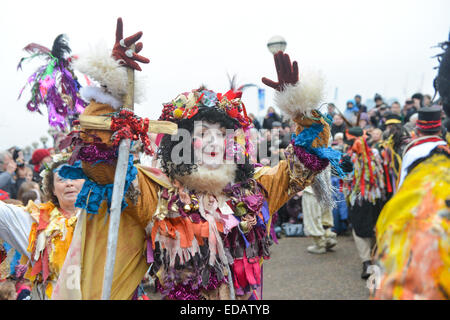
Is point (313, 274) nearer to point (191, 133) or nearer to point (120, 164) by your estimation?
point (191, 133)

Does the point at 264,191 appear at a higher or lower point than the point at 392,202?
lower

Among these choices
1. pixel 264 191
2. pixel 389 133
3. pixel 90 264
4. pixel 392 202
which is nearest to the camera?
pixel 392 202

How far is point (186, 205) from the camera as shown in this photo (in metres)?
2.35

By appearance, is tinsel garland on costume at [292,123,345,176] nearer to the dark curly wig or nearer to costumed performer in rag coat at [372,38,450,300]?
the dark curly wig

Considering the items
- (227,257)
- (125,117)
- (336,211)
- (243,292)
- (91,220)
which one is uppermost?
(125,117)

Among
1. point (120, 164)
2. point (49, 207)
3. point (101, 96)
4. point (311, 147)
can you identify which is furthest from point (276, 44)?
point (49, 207)

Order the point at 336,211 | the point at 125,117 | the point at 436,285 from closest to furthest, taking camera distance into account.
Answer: the point at 436,285 < the point at 125,117 < the point at 336,211

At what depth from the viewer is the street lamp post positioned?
2399 mm

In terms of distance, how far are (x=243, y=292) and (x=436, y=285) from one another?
57.1 inches

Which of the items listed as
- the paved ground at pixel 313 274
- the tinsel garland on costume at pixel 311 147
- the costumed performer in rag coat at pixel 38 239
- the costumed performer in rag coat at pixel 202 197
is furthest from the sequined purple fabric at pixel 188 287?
the paved ground at pixel 313 274

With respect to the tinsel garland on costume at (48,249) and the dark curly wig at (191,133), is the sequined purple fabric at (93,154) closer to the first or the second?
the dark curly wig at (191,133)

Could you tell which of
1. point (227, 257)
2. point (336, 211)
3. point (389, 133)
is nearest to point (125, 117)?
point (227, 257)

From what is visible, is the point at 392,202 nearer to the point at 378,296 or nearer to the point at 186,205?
the point at 378,296

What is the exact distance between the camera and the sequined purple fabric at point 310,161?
93.3 inches
